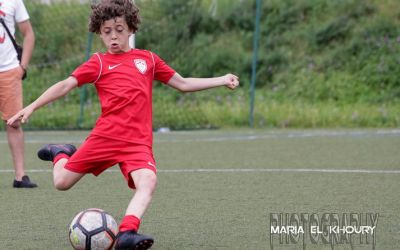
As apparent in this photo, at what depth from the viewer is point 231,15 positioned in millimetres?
20688

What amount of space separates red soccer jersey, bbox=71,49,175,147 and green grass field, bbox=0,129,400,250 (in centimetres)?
72

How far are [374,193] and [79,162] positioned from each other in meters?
2.88

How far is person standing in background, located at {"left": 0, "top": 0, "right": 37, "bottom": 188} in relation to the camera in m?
8.87

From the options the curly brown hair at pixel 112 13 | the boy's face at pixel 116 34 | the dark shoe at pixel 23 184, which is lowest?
the dark shoe at pixel 23 184

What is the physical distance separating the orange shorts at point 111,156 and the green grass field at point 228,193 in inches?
18.7

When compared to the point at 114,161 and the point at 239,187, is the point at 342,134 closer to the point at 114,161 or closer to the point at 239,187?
the point at 239,187

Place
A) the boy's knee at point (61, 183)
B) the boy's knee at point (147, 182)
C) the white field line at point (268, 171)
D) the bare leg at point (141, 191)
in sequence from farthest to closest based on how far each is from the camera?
1. the white field line at point (268, 171)
2. the boy's knee at point (61, 183)
3. the boy's knee at point (147, 182)
4. the bare leg at point (141, 191)

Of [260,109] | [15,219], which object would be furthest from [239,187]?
[260,109]

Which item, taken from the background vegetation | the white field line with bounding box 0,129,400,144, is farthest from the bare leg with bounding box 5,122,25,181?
the background vegetation

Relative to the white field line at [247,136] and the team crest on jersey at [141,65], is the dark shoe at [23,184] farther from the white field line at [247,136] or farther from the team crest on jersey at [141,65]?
the white field line at [247,136]

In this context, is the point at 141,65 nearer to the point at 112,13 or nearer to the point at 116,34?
the point at 116,34

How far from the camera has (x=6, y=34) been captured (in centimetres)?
903

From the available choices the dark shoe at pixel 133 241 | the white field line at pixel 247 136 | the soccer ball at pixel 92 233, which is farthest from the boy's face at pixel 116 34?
the white field line at pixel 247 136

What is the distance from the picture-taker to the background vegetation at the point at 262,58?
16906 millimetres
